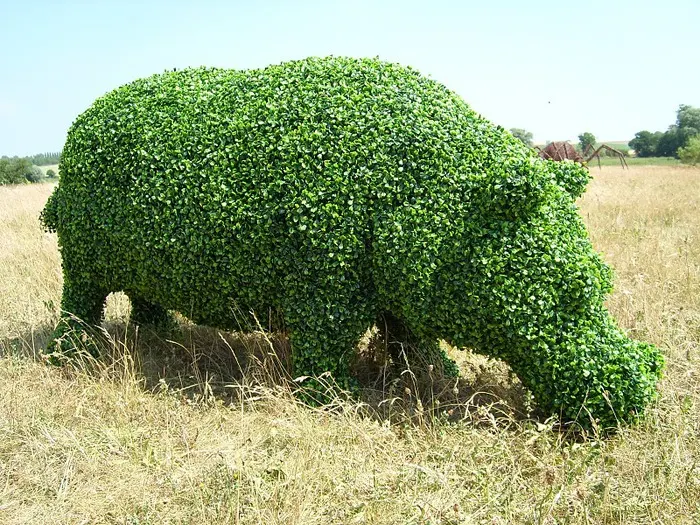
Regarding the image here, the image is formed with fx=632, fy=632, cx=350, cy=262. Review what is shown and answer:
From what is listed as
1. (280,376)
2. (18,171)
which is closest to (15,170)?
(18,171)

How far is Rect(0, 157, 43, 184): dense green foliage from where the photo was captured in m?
32.2

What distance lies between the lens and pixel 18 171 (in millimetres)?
33031

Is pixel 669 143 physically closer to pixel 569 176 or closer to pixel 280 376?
pixel 569 176

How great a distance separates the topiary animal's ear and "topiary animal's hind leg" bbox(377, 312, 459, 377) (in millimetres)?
1442

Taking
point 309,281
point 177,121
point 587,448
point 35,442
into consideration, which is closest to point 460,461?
point 587,448

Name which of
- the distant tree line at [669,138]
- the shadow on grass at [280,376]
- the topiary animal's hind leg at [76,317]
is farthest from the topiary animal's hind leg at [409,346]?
the distant tree line at [669,138]

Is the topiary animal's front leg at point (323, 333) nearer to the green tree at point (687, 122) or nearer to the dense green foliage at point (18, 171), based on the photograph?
the dense green foliage at point (18, 171)

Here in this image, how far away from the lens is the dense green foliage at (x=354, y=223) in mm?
3582

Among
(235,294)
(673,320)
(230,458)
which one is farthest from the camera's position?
(673,320)

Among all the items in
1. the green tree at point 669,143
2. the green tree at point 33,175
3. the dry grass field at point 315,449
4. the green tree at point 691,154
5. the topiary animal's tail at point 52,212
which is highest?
the green tree at point 669,143

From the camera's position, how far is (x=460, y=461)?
3527 mm

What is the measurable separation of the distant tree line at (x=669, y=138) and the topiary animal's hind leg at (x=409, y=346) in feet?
133

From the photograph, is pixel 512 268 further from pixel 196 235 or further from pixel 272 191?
pixel 196 235

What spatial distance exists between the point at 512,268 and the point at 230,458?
1898 mm
